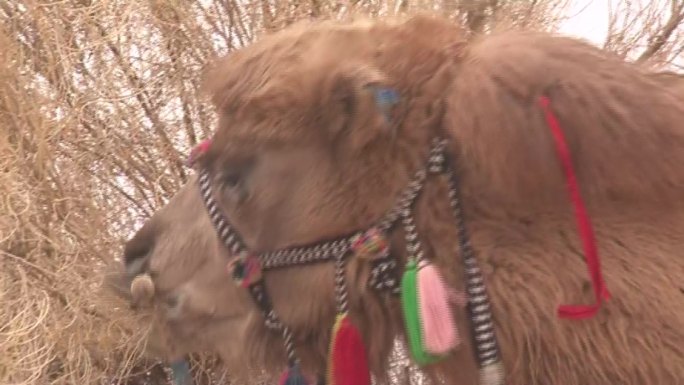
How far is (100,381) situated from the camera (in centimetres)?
203

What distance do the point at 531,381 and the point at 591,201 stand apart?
0.61 ft

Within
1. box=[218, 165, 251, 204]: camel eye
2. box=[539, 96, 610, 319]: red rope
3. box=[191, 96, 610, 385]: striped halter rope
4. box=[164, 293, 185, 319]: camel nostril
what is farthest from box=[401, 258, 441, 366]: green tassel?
box=[164, 293, 185, 319]: camel nostril

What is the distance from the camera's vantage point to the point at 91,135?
6.67ft

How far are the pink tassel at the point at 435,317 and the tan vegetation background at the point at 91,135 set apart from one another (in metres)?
0.99

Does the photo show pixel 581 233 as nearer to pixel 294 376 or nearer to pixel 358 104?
pixel 358 104

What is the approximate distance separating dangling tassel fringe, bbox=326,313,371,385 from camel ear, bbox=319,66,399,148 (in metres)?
0.20

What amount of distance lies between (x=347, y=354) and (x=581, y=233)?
29 cm

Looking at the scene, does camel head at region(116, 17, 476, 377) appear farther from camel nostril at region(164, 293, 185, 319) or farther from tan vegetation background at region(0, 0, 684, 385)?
tan vegetation background at region(0, 0, 684, 385)

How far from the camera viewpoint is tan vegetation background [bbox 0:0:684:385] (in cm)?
189

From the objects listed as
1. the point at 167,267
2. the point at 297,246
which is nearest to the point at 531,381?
the point at 297,246

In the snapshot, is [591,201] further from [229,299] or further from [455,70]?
[229,299]

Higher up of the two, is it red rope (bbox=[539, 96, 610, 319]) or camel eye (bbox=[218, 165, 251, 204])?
red rope (bbox=[539, 96, 610, 319])

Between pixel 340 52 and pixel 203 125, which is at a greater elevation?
pixel 340 52

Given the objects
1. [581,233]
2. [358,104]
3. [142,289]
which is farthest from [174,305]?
[581,233]
